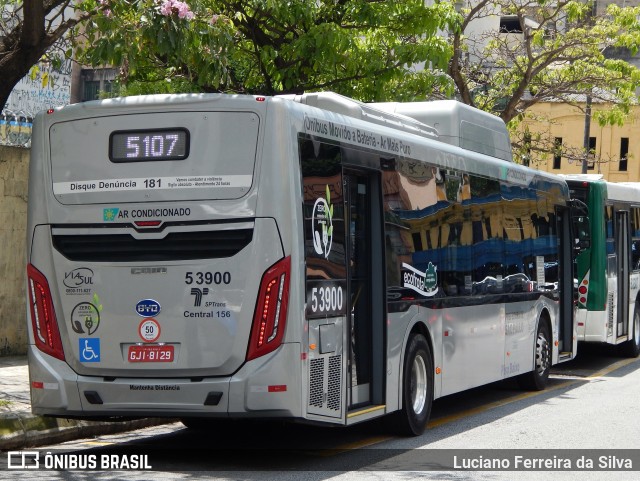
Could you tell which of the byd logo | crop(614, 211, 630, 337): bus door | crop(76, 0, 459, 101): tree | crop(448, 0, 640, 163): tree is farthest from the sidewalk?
crop(448, 0, 640, 163): tree

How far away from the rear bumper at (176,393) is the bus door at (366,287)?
1471mm

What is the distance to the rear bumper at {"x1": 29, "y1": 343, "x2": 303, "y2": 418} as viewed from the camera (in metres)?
9.22

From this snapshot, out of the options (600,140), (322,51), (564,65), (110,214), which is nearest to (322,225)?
(110,214)

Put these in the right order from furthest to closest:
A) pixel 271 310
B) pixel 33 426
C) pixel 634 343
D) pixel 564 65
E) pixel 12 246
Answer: pixel 564 65
pixel 634 343
pixel 12 246
pixel 33 426
pixel 271 310

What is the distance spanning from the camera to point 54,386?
32.0 ft

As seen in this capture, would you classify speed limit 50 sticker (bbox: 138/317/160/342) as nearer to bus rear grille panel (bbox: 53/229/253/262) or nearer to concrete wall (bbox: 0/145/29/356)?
bus rear grille panel (bbox: 53/229/253/262)

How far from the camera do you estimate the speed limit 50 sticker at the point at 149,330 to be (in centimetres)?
949

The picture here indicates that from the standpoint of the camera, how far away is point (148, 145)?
31.8 feet

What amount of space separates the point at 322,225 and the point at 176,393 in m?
1.82

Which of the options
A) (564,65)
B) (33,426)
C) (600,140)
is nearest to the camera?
(33,426)

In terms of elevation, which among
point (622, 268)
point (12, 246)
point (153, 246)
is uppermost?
point (153, 246)

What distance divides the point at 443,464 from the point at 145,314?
287 centimetres

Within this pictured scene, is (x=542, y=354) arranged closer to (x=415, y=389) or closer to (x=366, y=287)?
(x=415, y=389)

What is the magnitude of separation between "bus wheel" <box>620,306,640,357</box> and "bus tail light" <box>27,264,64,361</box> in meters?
14.6
